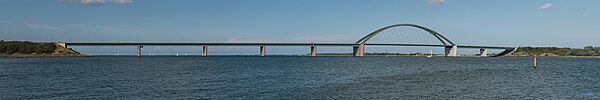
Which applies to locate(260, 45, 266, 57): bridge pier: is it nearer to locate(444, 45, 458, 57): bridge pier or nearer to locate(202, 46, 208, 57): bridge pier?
locate(202, 46, 208, 57): bridge pier

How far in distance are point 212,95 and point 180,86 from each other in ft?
18.2

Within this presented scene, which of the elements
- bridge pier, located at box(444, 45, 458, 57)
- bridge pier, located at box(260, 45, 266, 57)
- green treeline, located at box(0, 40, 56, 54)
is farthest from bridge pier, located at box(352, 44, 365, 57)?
green treeline, located at box(0, 40, 56, 54)

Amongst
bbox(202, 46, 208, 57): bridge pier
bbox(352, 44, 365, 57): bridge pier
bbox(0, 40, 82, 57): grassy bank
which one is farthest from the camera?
bbox(352, 44, 365, 57): bridge pier

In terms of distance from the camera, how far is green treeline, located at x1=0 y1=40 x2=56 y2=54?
132 m

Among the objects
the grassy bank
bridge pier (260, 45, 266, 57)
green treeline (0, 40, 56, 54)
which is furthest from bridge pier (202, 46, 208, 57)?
green treeline (0, 40, 56, 54)

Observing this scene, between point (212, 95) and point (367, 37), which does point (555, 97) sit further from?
point (367, 37)

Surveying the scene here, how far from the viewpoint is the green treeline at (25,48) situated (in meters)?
132

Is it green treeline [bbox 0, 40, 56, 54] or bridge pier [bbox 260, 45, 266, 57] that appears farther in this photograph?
bridge pier [bbox 260, 45, 266, 57]

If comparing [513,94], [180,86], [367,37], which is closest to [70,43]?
[367,37]

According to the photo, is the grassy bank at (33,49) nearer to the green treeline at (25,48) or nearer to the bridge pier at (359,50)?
the green treeline at (25,48)

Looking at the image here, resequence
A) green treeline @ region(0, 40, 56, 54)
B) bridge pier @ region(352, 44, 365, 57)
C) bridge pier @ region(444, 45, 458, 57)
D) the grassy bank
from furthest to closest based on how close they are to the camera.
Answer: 1. bridge pier @ region(444, 45, 458, 57)
2. bridge pier @ region(352, 44, 365, 57)
3. green treeline @ region(0, 40, 56, 54)
4. the grassy bank

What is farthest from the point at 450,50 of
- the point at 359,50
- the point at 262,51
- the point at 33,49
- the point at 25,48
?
the point at 25,48

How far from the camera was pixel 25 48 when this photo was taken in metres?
138

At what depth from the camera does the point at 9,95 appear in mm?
23500
